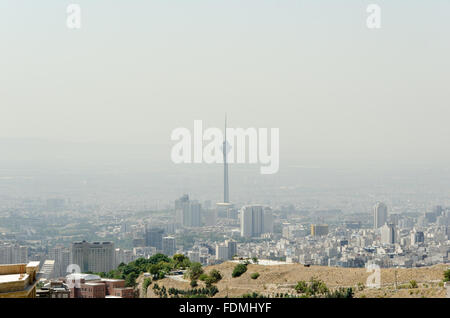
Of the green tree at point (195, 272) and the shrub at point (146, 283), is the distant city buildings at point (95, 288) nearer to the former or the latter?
the shrub at point (146, 283)

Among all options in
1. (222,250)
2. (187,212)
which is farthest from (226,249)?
(187,212)

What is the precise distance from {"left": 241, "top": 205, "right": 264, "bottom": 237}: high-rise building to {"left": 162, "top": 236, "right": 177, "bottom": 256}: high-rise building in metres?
1.76

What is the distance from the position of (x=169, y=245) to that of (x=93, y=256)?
2444 mm

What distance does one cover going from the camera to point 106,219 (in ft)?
47.9

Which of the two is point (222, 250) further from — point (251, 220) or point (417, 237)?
point (417, 237)

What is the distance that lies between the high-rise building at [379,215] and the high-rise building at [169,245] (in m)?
4.93

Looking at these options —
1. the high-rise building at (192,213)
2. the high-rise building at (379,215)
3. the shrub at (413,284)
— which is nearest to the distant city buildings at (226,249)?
the high-rise building at (192,213)

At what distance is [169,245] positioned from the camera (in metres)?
16.1

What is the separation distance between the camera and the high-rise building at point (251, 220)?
49.8 ft

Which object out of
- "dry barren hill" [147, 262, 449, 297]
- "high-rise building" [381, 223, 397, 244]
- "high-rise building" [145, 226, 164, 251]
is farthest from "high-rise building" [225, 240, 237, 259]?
"high-rise building" [381, 223, 397, 244]

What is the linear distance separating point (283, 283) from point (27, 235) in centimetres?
585

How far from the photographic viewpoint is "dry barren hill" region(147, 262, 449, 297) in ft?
31.5

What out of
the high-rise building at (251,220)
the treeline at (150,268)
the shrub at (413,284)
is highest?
the high-rise building at (251,220)

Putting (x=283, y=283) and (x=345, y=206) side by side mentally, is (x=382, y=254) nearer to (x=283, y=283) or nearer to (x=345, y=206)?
(x=345, y=206)
